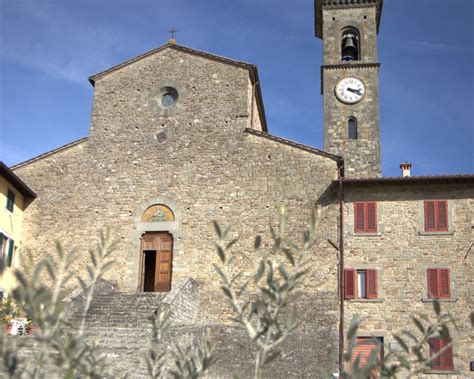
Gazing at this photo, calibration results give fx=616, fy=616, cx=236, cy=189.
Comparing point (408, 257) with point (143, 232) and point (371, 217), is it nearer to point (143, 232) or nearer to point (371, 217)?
point (371, 217)

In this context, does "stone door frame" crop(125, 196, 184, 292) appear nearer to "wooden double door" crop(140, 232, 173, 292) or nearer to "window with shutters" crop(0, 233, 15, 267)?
"wooden double door" crop(140, 232, 173, 292)

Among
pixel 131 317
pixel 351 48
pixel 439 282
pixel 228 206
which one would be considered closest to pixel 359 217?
pixel 439 282

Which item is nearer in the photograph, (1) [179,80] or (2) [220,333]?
(2) [220,333]

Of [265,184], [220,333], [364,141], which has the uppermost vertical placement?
[364,141]

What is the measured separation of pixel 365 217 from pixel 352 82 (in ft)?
41.7

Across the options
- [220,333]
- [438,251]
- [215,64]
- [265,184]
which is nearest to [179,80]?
[215,64]

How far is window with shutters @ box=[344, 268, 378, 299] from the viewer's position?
17.8 meters

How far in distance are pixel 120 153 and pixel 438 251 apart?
1079cm

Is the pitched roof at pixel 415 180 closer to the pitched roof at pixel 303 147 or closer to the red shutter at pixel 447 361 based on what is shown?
the pitched roof at pixel 303 147

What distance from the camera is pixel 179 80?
21.6 m

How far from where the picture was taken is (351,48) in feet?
99.9

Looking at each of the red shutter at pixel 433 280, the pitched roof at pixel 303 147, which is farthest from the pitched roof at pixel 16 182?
the red shutter at pixel 433 280

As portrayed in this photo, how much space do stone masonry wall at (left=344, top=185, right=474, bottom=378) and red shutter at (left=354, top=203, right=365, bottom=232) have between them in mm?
131

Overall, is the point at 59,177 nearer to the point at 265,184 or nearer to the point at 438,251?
the point at 265,184
